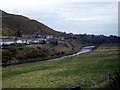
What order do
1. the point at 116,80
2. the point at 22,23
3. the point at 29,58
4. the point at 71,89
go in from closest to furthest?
the point at 116,80 < the point at 71,89 < the point at 29,58 < the point at 22,23

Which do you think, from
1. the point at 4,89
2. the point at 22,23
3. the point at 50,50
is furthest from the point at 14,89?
the point at 22,23

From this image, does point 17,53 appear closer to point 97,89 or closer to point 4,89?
point 4,89

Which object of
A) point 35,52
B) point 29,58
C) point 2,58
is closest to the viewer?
point 2,58

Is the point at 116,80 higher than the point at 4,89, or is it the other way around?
the point at 116,80

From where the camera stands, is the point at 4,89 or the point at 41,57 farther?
the point at 41,57

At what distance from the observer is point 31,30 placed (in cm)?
17188

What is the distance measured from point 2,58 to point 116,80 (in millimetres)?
45648

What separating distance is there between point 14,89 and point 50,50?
50.8 m

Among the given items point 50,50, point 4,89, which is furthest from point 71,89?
point 50,50

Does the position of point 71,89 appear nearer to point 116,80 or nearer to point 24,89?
point 116,80

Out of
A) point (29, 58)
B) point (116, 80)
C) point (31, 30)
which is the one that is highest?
point (31, 30)

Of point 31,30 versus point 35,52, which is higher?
point 31,30

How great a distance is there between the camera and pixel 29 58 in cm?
5238

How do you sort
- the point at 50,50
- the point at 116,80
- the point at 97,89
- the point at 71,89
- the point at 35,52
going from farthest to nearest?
the point at 50,50 < the point at 35,52 < the point at 71,89 < the point at 97,89 < the point at 116,80
